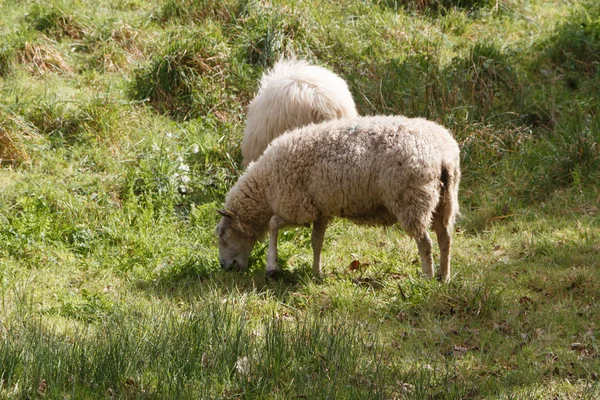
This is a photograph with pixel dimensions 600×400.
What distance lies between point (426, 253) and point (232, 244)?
66.7 inches

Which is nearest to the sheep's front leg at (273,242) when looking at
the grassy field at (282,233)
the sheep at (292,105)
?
the grassy field at (282,233)

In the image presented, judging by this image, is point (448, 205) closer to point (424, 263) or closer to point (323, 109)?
point (424, 263)

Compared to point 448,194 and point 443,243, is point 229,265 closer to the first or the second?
point 443,243

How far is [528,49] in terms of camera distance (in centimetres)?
1084

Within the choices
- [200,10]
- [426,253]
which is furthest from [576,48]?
[426,253]

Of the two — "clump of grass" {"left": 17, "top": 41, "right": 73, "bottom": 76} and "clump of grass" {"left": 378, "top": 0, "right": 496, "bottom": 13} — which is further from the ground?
"clump of grass" {"left": 378, "top": 0, "right": 496, "bottom": 13}

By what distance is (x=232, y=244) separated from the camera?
7109mm

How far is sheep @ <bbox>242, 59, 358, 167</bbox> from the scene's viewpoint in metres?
7.99

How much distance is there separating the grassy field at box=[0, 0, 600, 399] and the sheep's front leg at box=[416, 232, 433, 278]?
13 cm

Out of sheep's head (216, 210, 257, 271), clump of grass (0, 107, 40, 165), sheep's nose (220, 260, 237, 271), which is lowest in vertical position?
sheep's nose (220, 260, 237, 271)

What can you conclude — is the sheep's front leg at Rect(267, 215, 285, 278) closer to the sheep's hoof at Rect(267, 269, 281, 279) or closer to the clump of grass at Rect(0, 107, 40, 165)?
the sheep's hoof at Rect(267, 269, 281, 279)

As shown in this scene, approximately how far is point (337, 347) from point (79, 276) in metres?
2.90

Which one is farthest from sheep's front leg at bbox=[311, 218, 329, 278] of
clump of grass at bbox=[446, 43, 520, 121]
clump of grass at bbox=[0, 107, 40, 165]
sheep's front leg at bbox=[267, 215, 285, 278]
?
clump of grass at bbox=[0, 107, 40, 165]

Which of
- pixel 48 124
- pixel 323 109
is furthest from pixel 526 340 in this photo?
pixel 48 124
